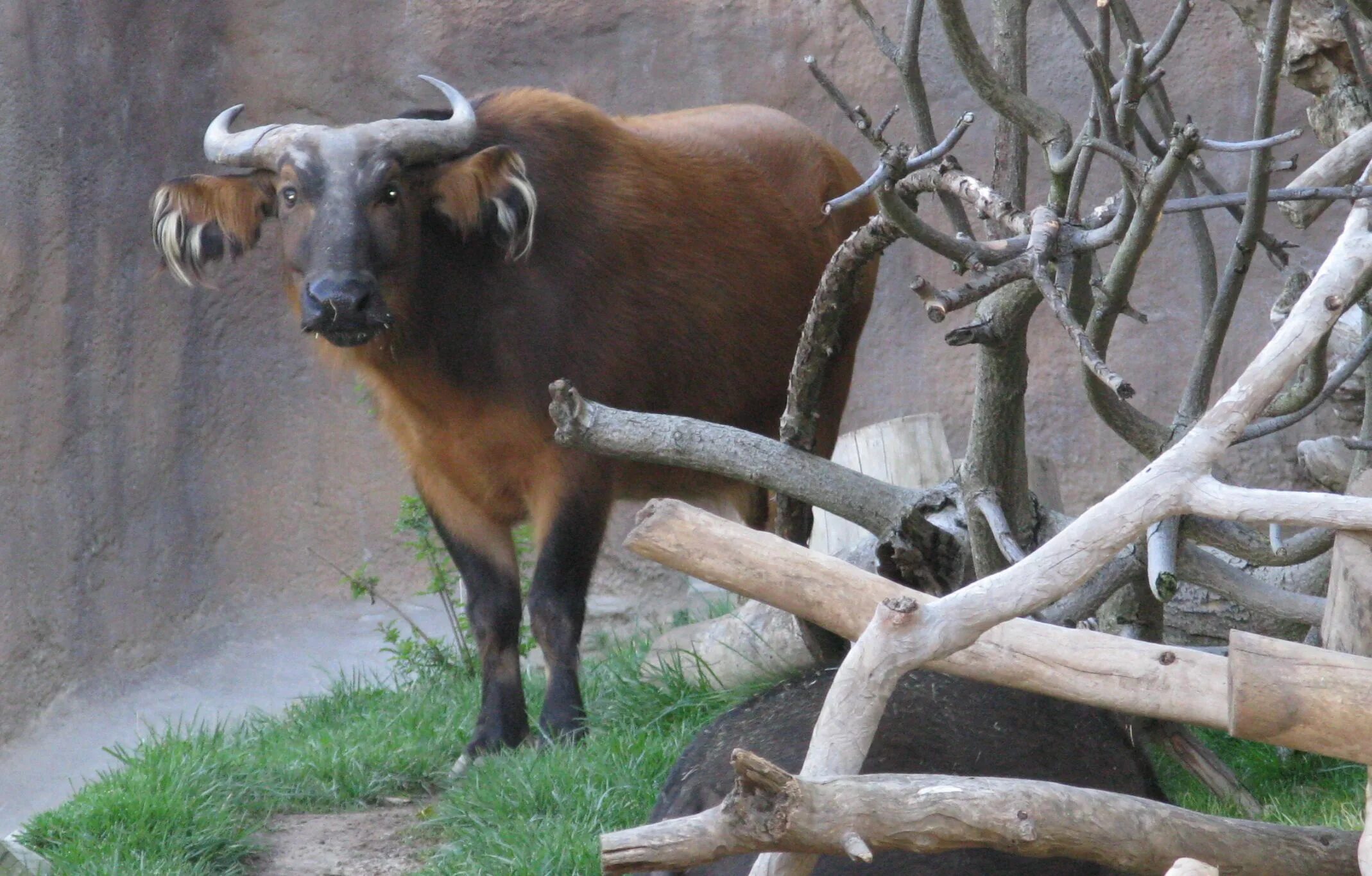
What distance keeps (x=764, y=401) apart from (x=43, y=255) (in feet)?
13.7

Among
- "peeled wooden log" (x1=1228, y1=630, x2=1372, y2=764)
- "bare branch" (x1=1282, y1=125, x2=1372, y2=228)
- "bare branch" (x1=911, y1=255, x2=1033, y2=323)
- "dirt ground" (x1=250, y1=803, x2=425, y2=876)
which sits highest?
"bare branch" (x1=1282, y1=125, x2=1372, y2=228)

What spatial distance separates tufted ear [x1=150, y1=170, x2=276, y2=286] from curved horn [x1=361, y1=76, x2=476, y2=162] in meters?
0.46

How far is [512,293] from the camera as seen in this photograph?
504 cm

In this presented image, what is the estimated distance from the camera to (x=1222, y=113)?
26.2 ft

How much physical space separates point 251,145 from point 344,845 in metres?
2.32

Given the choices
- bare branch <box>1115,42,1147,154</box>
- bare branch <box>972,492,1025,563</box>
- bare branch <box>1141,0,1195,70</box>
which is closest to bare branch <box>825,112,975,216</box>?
bare branch <box>1115,42,1147,154</box>

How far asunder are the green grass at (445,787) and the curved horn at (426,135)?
6.36 feet

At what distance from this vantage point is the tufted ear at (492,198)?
488cm

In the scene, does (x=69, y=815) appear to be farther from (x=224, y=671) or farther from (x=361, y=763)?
(x=224, y=671)

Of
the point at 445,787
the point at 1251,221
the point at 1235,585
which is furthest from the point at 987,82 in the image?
the point at 445,787

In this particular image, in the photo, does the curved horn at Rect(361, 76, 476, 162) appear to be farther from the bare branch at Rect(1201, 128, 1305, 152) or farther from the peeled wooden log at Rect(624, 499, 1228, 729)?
the bare branch at Rect(1201, 128, 1305, 152)

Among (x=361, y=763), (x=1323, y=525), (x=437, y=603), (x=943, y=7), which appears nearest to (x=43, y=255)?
(x=437, y=603)

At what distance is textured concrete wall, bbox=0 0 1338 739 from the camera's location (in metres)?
7.75

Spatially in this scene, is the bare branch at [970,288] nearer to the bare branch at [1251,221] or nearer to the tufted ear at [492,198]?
the bare branch at [1251,221]
